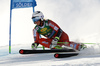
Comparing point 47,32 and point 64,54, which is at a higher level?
point 47,32

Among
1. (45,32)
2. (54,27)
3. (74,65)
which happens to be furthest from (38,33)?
(74,65)

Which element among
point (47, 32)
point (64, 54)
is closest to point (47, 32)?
point (47, 32)

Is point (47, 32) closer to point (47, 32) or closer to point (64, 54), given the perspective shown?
point (47, 32)

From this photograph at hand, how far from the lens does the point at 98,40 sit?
19.9ft

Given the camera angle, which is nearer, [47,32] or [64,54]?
[64,54]

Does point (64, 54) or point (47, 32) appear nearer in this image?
point (64, 54)

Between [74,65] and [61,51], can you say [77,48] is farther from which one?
[74,65]

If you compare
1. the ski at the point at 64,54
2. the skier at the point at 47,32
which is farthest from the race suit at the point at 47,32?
the ski at the point at 64,54

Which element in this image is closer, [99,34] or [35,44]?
[35,44]

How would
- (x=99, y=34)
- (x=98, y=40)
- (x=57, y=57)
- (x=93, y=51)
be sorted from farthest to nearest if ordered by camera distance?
(x=99, y=34)
(x=98, y=40)
(x=93, y=51)
(x=57, y=57)

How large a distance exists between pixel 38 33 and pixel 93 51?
155 centimetres

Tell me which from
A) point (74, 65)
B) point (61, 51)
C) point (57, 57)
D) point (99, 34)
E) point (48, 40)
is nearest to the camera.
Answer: point (74, 65)

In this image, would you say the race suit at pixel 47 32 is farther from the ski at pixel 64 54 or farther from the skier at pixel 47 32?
the ski at pixel 64 54

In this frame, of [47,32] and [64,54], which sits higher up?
[47,32]
